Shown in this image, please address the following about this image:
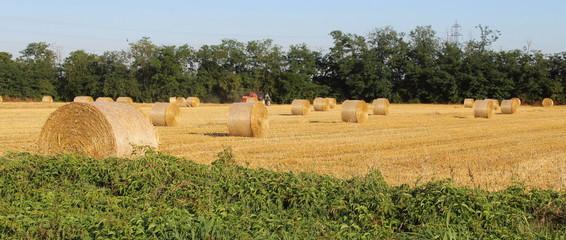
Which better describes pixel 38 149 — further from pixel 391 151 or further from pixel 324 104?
pixel 324 104

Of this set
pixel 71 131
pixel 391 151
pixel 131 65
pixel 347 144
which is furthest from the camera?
pixel 131 65

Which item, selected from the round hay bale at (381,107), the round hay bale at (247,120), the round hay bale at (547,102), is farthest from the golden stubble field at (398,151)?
the round hay bale at (547,102)

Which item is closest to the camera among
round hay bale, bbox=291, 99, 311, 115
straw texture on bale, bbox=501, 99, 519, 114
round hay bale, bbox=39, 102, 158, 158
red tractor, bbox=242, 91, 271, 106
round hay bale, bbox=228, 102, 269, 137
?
round hay bale, bbox=39, 102, 158, 158

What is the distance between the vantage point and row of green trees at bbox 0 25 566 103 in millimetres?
64312

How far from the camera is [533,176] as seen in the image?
1073 centimetres

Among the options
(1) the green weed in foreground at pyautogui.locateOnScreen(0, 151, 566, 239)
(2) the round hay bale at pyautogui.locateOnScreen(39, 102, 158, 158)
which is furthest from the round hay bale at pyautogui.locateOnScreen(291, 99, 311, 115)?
(1) the green weed in foreground at pyautogui.locateOnScreen(0, 151, 566, 239)

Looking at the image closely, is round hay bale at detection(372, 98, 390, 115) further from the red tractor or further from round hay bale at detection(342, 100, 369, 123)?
the red tractor

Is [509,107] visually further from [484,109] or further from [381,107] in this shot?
[381,107]

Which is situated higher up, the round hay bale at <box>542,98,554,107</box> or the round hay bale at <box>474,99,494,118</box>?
the round hay bale at <box>474,99,494,118</box>

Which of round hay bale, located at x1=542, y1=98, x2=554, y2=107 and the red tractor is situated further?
round hay bale, located at x1=542, y1=98, x2=554, y2=107

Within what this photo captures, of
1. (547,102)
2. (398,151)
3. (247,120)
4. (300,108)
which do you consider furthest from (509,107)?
(398,151)

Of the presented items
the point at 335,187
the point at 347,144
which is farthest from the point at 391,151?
the point at 335,187

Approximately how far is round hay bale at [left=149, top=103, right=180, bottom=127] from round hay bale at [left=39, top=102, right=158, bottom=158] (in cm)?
1110

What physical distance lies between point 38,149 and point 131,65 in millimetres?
62483
